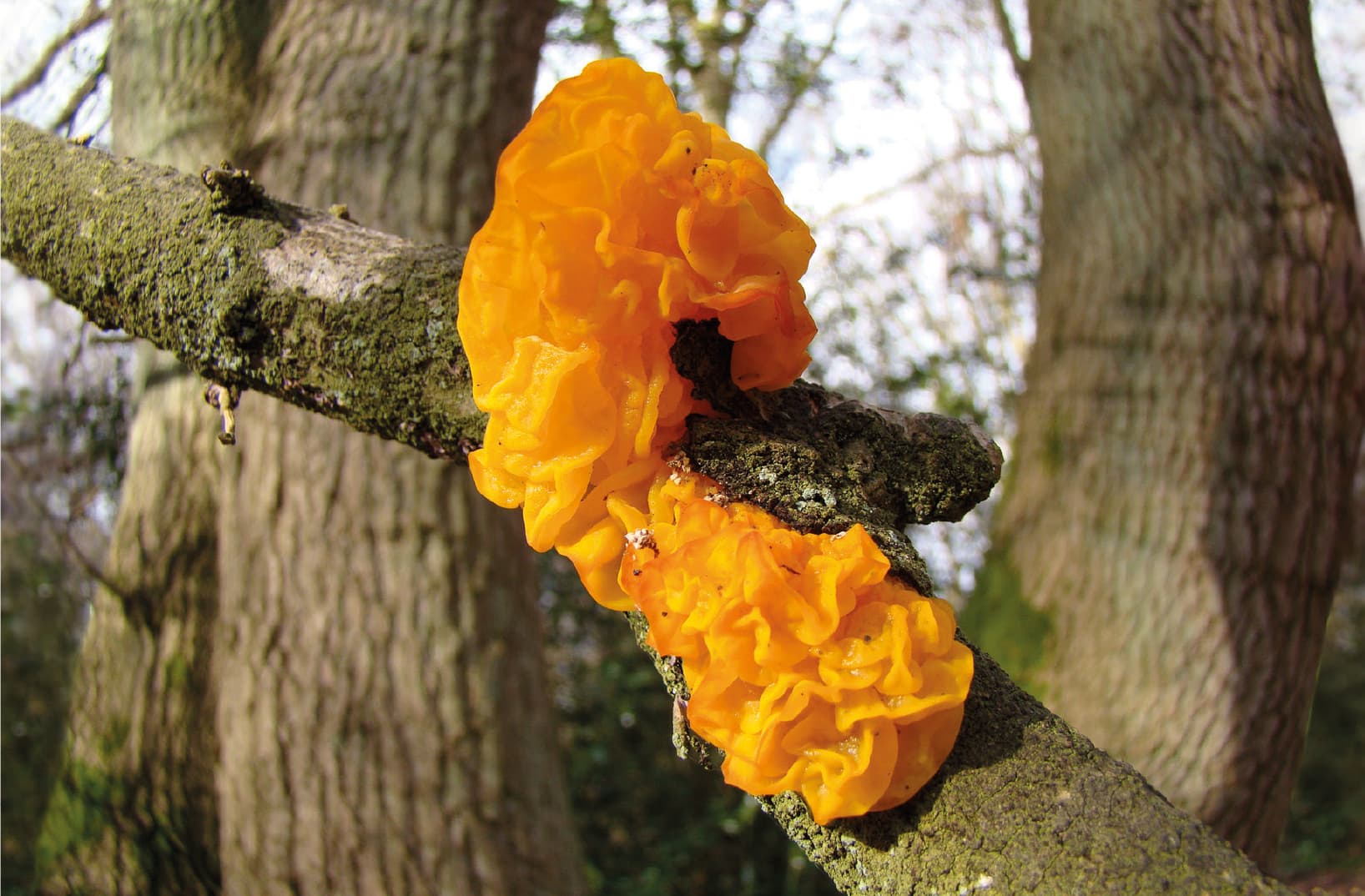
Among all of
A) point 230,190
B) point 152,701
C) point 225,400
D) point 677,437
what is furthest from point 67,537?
point 677,437

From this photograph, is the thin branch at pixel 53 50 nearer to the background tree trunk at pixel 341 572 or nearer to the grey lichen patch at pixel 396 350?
the background tree trunk at pixel 341 572

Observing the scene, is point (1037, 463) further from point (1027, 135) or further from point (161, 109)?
point (1027, 135)

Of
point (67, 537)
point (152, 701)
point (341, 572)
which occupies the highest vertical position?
point (341, 572)

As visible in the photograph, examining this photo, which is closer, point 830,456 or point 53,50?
point 830,456

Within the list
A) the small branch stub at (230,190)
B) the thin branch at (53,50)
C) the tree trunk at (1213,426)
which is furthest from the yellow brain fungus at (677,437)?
the thin branch at (53,50)

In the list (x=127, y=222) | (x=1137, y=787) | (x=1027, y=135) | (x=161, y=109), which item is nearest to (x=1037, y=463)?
(x=1137, y=787)

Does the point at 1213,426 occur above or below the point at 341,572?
above

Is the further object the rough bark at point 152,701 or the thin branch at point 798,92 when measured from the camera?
the thin branch at point 798,92

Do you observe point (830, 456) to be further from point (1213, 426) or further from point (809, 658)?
point (1213, 426)
